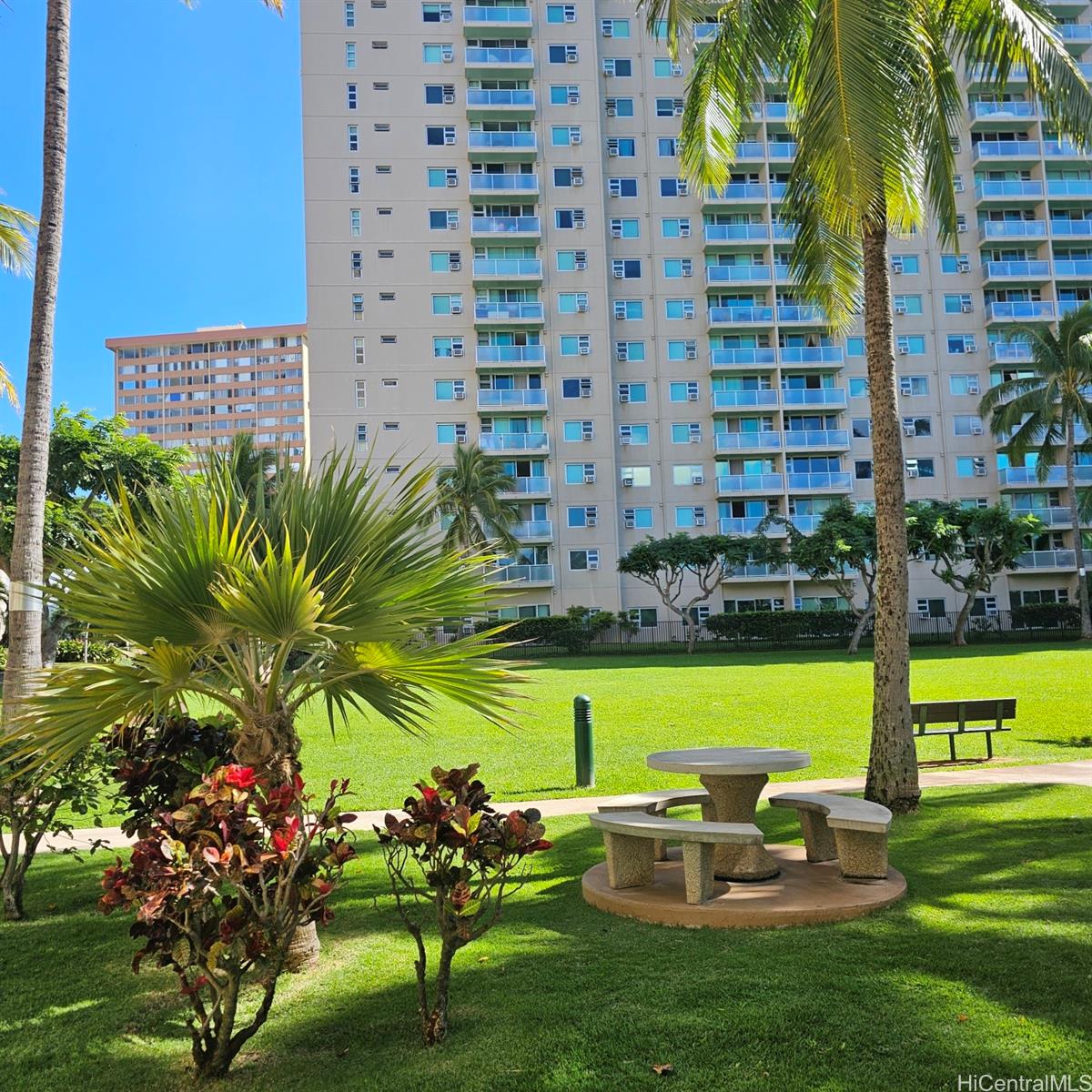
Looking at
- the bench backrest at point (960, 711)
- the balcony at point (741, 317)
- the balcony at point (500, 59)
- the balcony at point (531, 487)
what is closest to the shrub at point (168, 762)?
the bench backrest at point (960, 711)

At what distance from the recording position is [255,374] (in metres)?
177

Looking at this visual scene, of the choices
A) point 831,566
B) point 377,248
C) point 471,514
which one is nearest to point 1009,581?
point 831,566

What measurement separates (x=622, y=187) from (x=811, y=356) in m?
13.3

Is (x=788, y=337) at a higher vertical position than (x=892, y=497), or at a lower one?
higher

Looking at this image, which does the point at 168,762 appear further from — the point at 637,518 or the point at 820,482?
the point at 820,482

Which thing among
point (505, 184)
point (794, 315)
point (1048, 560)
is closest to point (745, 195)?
point (794, 315)

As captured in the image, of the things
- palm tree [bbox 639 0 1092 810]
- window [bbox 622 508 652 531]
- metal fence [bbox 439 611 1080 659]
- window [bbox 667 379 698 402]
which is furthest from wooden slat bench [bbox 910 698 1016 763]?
window [bbox 667 379 698 402]

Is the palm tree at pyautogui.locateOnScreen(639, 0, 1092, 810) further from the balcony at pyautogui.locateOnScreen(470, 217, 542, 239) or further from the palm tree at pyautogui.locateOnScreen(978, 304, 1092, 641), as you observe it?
the balcony at pyautogui.locateOnScreen(470, 217, 542, 239)

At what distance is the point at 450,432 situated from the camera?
1874 inches

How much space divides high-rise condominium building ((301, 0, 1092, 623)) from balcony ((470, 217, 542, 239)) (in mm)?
92

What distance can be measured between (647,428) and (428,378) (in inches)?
449

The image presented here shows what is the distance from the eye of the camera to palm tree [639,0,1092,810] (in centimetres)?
812

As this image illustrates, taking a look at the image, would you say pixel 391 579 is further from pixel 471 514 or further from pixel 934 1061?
pixel 471 514

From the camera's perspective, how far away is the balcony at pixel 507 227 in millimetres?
48250
